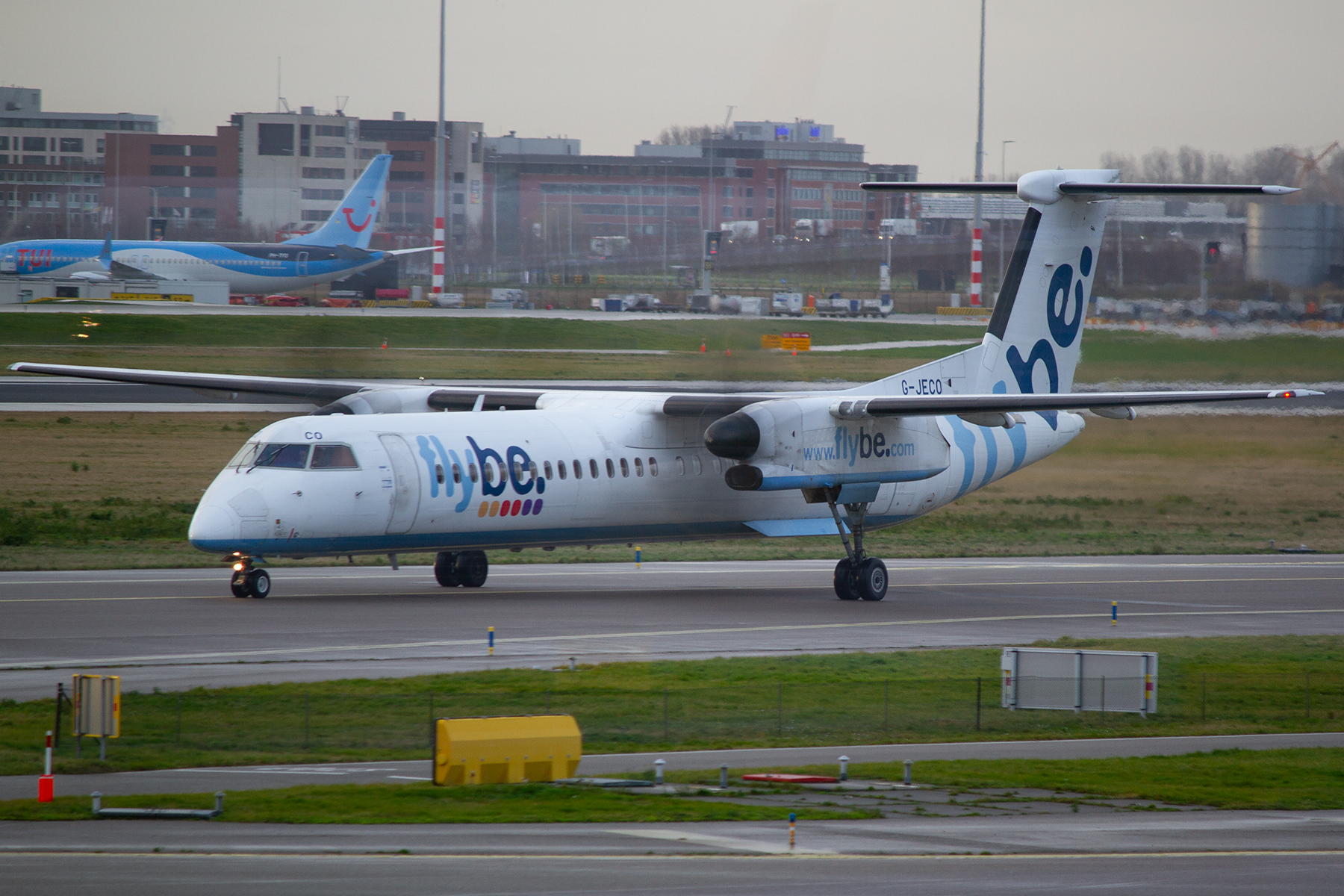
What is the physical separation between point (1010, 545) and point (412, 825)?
2691cm

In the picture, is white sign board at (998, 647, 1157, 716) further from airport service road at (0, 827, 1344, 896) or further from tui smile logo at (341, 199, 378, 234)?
tui smile logo at (341, 199, 378, 234)

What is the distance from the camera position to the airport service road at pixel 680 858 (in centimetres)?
944

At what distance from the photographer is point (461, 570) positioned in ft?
84.5

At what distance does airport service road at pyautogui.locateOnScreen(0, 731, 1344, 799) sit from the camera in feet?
Result: 41.1

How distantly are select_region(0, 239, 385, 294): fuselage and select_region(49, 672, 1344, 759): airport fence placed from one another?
22.7 m

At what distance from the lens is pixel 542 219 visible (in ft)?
107

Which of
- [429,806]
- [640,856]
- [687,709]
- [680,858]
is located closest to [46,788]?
[429,806]

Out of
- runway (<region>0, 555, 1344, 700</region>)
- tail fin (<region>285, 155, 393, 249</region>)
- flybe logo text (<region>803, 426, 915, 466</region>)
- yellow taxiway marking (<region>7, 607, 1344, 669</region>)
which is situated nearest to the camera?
yellow taxiway marking (<region>7, 607, 1344, 669</region>)

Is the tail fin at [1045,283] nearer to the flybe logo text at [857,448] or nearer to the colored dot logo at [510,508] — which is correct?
the flybe logo text at [857,448]

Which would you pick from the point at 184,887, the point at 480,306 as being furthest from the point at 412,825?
the point at 480,306

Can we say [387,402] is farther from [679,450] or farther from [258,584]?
[679,450]

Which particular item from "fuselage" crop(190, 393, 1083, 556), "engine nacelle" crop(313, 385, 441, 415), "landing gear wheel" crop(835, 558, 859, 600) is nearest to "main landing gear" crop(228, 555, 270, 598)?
"fuselage" crop(190, 393, 1083, 556)

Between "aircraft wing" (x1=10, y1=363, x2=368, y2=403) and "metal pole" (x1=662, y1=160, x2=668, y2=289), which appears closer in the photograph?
"aircraft wing" (x1=10, y1=363, x2=368, y2=403)

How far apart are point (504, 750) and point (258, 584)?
39.1 feet
